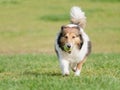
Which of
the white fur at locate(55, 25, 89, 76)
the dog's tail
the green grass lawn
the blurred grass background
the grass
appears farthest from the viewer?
the blurred grass background

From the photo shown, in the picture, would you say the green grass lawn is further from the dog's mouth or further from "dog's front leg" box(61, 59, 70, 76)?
the dog's mouth

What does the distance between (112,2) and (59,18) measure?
8540 millimetres

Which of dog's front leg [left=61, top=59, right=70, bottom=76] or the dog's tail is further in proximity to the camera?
the dog's tail

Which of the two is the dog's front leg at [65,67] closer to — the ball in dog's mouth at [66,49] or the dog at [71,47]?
the dog at [71,47]

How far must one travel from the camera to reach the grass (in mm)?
8438

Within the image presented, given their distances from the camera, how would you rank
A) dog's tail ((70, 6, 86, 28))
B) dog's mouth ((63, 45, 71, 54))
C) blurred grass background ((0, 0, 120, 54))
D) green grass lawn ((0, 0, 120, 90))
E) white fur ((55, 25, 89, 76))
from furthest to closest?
blurred grass background ((0, 0, 120, 54)), dog's tail ((70, 6, 86, 28)), white fur ((55, 25, 89, 76)), dog's mouth ((63, 45, 71, 54)), green grass lawn ((0, 0, 120, 90))

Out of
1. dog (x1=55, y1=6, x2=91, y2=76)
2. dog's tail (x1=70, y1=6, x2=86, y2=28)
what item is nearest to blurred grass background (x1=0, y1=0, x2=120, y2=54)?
dog's tail (x1=70, y1=6, x2=86, y2=28)

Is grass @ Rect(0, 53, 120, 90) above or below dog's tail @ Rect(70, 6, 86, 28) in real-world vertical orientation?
below

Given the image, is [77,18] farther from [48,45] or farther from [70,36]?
[48,45]

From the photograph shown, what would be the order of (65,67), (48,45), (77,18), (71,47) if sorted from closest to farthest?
(71,47), (65,67), (77,18), (48,45)

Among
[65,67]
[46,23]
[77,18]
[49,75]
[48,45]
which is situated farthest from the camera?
[46,23]

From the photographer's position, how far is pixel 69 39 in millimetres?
9406

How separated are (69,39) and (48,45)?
13.1m

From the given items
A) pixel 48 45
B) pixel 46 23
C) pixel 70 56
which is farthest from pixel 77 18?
pixel 46 23
